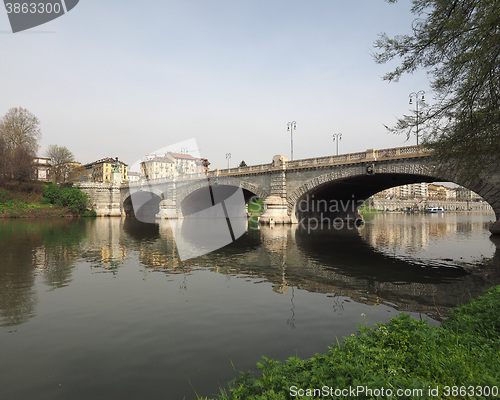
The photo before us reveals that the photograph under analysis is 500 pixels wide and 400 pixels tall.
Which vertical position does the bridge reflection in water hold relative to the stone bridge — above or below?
below

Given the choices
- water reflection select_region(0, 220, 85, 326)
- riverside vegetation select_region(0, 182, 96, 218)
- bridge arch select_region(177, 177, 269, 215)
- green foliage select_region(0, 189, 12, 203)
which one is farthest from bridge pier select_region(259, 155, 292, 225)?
green foliage select_region(0, 189, 12, 203)

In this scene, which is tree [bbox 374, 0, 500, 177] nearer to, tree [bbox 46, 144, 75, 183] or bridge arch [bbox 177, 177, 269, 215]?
bridge arch [bbox 177, 177, 269, 215]

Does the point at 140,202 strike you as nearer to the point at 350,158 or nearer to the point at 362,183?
the point at 362,183

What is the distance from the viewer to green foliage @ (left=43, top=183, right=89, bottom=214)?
219 feet

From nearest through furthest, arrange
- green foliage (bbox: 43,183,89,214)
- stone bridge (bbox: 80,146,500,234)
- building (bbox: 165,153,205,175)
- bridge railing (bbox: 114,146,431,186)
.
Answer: stone bridge (bbox: 80,146,500,234)
bridge railing (bbox: 114,146,431,186)
green foliage (bbox: 43,183,89,214)
building (bbox: 165,153,205,175)

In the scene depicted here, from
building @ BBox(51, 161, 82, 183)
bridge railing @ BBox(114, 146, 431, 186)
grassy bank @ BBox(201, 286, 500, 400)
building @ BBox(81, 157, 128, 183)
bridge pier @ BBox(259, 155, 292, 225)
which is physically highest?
building @ BBox(81, 157, 128, 183)

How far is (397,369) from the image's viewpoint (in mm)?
3941

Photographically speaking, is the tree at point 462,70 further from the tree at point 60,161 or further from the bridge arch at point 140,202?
the tree at point 60,161

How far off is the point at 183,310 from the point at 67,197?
228ft

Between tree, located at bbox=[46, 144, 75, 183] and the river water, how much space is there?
6961 centimetres

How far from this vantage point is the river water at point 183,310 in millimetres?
5238

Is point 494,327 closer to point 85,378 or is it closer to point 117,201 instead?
point 85,378

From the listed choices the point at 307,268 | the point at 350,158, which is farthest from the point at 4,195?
the point at 307,268

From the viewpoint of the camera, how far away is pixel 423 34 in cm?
1020
